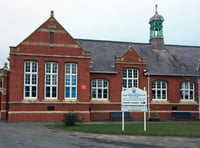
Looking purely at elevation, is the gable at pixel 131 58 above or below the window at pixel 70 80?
above

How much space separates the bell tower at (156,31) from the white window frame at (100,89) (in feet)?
34.2

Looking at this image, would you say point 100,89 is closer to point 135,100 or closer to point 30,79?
point 30,79

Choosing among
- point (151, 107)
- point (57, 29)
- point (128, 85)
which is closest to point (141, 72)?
point (128, 85)

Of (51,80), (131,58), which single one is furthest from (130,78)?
(51,80)

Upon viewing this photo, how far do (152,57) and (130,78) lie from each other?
536 centimetres

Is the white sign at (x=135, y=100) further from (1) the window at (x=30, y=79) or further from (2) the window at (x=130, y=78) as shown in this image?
(2) the window at (x=130, y=78)

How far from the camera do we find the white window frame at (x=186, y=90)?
34.4 m

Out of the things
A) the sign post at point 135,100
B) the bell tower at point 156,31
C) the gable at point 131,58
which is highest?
the bell tower at point 156,31

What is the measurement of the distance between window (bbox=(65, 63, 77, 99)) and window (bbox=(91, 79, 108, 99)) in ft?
9.32

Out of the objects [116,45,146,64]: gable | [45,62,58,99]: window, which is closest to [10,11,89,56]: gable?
[45,62,58,99]: window

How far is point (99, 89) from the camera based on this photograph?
3200 centimetres

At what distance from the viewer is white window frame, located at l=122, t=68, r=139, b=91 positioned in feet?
107

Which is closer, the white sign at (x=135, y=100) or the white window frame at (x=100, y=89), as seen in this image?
the white sign at (x=135, y=100)

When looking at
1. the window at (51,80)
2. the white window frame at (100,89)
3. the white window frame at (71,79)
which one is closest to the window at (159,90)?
the white window frame at (100,89)
